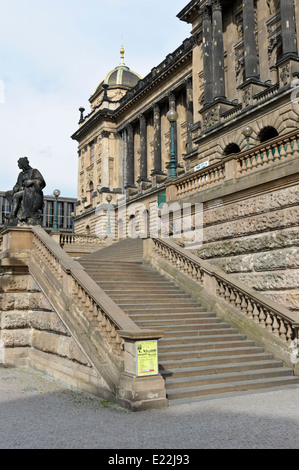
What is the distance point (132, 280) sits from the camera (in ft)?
44.8

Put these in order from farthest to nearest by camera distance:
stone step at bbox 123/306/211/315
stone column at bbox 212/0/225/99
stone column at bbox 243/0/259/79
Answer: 1. stone column at bbox 212/0/225/99
2. stone column at bbox 243/0/259/79
3. stone step at bbox 123/306/211/315

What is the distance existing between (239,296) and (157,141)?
37.8 metres

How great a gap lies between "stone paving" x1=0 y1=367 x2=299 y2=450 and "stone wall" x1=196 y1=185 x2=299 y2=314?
3.70 m

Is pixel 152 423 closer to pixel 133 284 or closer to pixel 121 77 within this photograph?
pixel 133 284

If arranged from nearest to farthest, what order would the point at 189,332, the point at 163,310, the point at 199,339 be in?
the point at 199,339, the point at 189,332, the point at 163,310

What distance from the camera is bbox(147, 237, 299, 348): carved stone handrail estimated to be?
1016cm

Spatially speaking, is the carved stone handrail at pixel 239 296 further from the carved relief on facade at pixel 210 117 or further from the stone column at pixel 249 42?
the stone column at pixel 249 42

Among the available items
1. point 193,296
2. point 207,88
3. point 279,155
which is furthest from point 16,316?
point 207,88

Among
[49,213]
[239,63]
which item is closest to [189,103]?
[239,63]

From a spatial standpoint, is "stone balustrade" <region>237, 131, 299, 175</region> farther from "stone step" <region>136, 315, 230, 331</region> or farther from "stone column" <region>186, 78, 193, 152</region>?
"stone column" <region>186, 78, 193, 152</region>

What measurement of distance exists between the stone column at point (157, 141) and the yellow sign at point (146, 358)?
39255 mm

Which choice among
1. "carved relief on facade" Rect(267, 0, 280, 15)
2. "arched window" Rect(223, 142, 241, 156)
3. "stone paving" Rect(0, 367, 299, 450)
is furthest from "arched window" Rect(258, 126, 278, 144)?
"stone paving" Rect(0, 367, 299, 450)

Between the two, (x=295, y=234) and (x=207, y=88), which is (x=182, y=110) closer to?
(x=207, y=88)

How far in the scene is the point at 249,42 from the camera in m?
25.9
